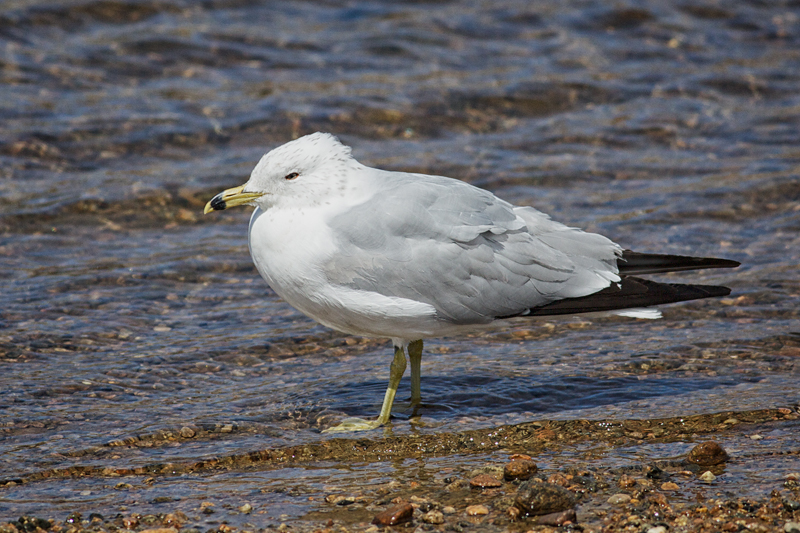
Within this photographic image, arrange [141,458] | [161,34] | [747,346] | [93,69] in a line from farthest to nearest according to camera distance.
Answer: [161,34] < [93,69] < [747,346] < [141,458]

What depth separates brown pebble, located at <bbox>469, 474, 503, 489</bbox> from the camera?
4492 millimetres

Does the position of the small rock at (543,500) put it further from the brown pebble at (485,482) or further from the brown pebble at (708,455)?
the brown pebble at (708,455)

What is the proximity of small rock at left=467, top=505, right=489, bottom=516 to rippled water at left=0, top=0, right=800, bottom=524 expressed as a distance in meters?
1.24

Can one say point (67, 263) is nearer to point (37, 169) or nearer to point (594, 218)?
point (37, 169)

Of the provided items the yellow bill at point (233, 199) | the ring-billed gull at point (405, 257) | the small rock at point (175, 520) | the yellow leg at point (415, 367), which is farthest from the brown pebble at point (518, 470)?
the yellow bill at point (233, 199)

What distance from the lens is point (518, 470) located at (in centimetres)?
458

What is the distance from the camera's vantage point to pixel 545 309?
5465 mm

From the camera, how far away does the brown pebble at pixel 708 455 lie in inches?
185

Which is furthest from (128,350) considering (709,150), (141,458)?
(709,150)

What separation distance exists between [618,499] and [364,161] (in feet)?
21.2

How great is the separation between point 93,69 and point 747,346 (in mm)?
8689

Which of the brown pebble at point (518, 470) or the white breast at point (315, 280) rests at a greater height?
the white breast at point (315, 280)

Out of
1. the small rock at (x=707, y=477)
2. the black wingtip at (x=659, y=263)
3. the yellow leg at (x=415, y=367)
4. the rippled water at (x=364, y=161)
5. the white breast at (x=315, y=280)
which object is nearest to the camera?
the small rock at (x=707, y=477)

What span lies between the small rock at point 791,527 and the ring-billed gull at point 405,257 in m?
1.75
